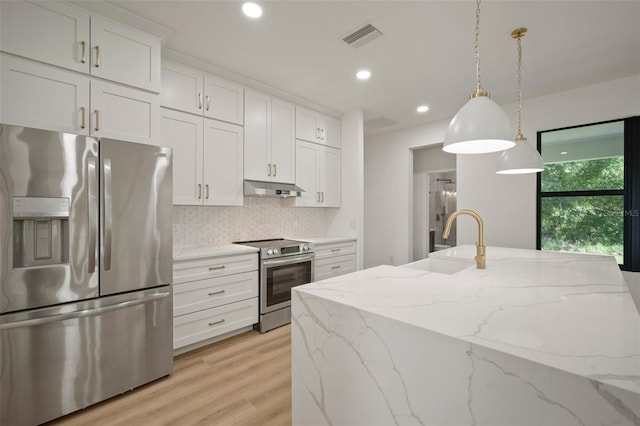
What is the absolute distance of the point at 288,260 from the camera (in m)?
3.19

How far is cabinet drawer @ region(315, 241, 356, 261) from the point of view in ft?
11.9

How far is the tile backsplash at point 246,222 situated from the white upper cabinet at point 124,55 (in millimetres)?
1256

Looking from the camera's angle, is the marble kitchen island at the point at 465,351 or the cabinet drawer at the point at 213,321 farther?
the cabinet drawer at the point at 213,321

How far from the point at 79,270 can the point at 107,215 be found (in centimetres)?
37

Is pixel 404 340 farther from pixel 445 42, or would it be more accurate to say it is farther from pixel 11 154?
pixel 445 42

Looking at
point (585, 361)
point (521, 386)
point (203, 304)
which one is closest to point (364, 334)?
point (521, 386)

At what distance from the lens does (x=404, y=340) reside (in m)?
0.90

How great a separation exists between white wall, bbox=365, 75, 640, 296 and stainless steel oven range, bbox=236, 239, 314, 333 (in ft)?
7.43

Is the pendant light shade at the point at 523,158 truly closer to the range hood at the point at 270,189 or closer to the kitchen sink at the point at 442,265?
the kitchen sink at the point at 442,265

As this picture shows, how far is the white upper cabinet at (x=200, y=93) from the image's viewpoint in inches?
104

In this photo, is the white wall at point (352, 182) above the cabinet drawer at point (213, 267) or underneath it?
above

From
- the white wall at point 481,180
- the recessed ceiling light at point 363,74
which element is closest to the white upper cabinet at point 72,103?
the recessed ceiling light at point 363,74

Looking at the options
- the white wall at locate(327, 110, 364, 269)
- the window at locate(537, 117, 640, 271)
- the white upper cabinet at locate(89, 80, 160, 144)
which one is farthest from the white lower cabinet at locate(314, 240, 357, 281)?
the window at locate(537, 117, 640, 271)

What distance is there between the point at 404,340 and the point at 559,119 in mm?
4038
